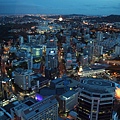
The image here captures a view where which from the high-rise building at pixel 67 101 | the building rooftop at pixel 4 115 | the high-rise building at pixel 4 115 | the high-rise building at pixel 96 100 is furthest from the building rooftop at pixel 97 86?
Answer: the building rooftop at pixel 4 115

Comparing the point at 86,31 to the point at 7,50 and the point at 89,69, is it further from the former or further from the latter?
the point at 89,69

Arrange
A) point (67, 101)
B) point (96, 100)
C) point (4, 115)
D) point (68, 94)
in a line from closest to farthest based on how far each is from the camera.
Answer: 1. point (96, 100)
2. point (4, 115)
3. point (67, 101)
4. point (68, 94)

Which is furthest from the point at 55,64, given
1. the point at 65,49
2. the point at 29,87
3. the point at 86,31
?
the point at 86,31

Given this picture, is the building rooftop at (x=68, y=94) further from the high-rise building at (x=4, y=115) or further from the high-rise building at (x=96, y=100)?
the high-rise building at (x=4, y=115)

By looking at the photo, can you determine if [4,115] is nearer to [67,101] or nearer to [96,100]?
[67,101]

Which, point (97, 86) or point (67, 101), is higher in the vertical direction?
point (97, 86)

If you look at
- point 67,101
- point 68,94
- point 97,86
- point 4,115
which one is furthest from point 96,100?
point 4,115

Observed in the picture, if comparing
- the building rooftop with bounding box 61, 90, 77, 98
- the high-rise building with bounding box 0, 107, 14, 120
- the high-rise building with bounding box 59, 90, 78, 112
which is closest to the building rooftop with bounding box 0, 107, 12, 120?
the high-rise building with bounding box 0, 107, 14, 120

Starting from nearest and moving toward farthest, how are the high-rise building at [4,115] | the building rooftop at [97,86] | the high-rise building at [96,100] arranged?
1. the high-rise building at [96,100]
2. the building rooftop at [97,86]
3. the high-rise building at [4,115]
